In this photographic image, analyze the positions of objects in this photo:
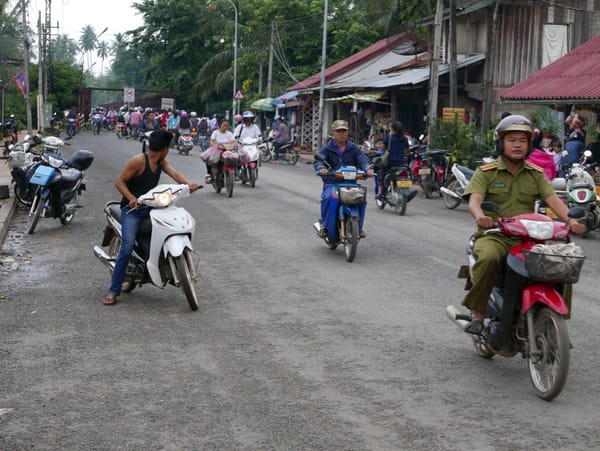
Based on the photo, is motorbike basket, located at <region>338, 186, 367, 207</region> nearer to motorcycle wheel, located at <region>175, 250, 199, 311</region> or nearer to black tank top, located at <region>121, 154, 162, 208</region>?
black tank top, located at <region>121, 154, 162, 208</region>

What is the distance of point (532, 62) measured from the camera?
3078cm

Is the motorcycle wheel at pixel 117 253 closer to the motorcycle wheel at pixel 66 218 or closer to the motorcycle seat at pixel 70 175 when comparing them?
the motorcycle seat at pixel 70 175

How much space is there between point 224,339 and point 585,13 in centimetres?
2546

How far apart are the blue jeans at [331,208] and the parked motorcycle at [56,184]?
13.1 ft

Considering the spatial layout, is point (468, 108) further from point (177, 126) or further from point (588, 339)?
point (588, 339)

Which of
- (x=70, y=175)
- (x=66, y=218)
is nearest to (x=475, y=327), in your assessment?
(x=70, y=175)

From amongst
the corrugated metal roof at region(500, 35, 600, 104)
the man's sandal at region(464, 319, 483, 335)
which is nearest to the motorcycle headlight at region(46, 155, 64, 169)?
the man's sandal at region(464, 319, 483, 335)

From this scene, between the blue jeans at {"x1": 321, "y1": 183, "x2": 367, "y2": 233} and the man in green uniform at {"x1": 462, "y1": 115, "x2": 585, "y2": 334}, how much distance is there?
5041mm

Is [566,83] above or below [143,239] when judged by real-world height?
above

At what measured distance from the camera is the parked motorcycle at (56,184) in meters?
13.4

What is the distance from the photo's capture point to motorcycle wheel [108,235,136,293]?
9.13 meters

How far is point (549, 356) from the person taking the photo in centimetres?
566

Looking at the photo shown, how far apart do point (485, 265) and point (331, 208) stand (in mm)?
5571

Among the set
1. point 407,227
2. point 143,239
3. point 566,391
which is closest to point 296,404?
point 566,391
